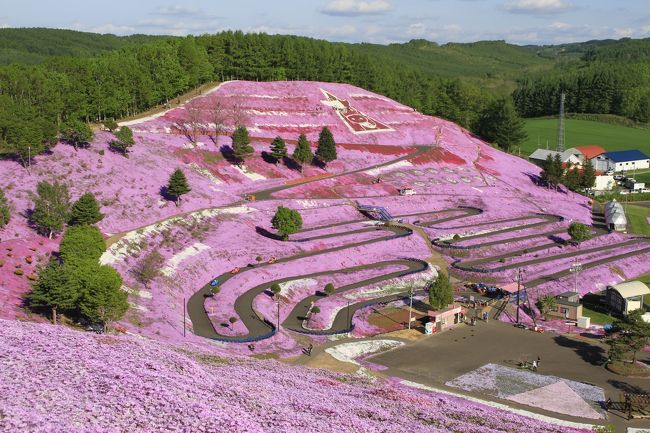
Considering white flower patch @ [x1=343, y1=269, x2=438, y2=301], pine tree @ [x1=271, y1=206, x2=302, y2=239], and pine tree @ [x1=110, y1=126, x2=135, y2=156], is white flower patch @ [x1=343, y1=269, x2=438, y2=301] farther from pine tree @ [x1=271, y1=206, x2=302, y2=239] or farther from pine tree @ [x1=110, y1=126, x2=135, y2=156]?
pine tree @ [x1=110, y1=126, x2=135, y2=156]

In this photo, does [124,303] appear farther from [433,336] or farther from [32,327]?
[433,336]

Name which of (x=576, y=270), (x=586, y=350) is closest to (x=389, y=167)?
(x=576, y=270)

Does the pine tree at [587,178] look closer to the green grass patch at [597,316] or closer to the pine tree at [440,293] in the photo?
the green grass patch at [597,316]

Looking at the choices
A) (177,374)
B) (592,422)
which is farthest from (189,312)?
(592,422)

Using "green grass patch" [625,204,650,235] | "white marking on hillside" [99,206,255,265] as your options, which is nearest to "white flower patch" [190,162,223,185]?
"white marking on hillside" [99,206,255,265]

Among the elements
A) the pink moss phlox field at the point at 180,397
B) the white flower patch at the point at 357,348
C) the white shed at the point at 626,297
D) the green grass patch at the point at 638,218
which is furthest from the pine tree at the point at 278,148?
the pink moss phlox field at the point at 180,397

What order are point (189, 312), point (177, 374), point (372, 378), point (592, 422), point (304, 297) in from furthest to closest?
point (304, 297) → point (189, 312) → point (372, 378) → point (592, 422) → point (177, 374)

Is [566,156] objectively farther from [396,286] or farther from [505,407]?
[505,407]
